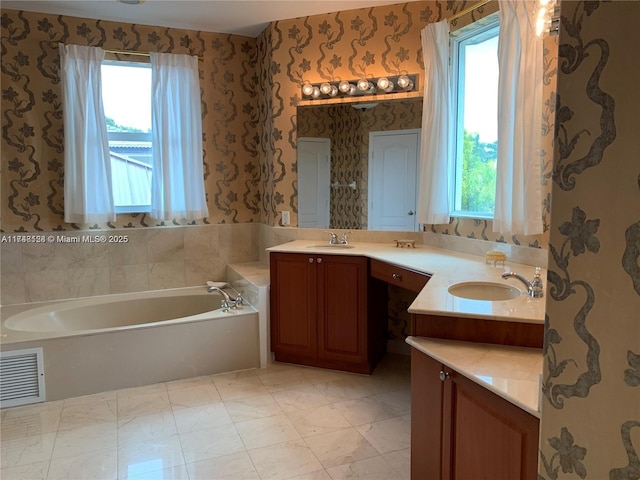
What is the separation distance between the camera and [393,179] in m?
3.41

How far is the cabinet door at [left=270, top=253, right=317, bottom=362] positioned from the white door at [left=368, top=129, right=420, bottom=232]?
737 mm

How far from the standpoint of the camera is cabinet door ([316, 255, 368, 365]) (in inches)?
118

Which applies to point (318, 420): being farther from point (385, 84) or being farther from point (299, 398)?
point (385, 84)

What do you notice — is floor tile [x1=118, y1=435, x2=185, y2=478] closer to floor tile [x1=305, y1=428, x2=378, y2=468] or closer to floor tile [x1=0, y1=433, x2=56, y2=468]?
floor tile [x1=0, y1=433, x2=56, y2=468]

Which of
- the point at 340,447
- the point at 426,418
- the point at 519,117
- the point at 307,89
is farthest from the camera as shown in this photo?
the point at 307,89

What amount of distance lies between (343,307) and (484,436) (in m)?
1.71

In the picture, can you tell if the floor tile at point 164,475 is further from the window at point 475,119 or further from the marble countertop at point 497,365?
the window at point 475,119

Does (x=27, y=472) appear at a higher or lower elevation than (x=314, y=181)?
lower

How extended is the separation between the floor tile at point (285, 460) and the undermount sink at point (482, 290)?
1.06 m

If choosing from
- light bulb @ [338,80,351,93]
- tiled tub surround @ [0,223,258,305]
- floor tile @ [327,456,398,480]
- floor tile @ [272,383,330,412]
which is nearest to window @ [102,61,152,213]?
tiled tub surround @ [0,223,258,305]

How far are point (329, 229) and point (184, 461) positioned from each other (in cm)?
203

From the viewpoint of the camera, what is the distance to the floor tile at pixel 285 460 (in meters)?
2.07

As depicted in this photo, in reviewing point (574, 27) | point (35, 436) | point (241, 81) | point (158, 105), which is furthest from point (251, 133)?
point (574, 27)

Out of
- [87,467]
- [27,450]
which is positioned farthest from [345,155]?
[27,450]
